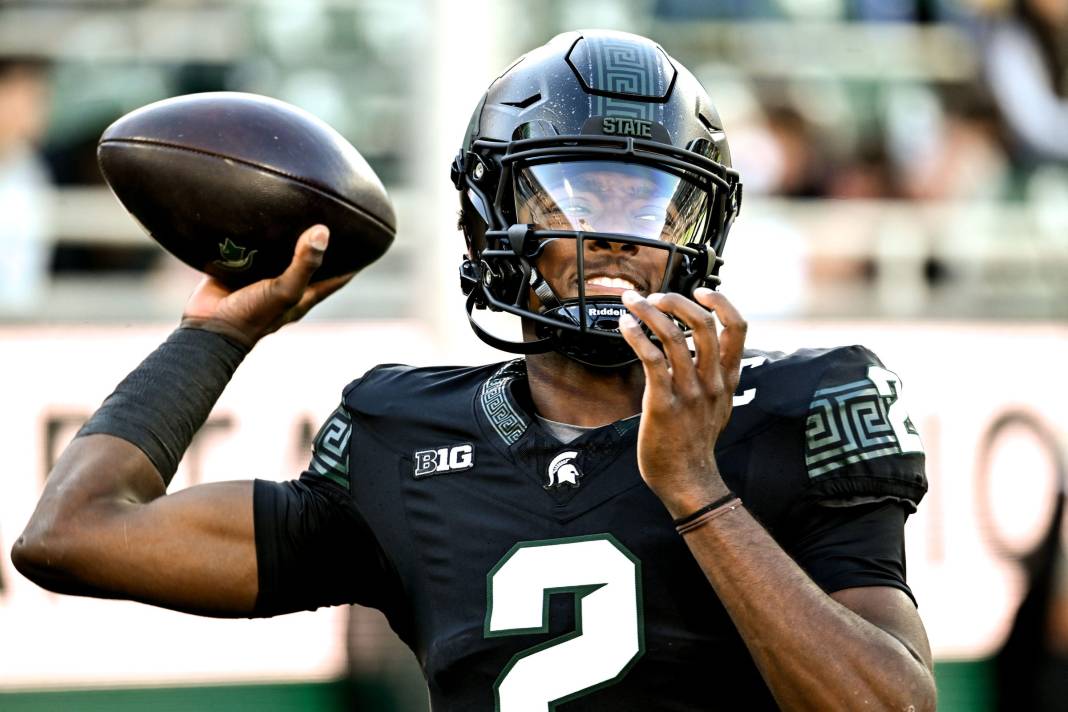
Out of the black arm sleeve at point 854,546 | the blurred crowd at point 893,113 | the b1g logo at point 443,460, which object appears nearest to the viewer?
the black arm sleeve at point 854,546

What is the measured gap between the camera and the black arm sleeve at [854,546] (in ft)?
6.79

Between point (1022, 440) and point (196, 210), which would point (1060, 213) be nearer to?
point (1022, 440)

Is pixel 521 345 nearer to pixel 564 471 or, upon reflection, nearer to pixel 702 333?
pixel 564 471

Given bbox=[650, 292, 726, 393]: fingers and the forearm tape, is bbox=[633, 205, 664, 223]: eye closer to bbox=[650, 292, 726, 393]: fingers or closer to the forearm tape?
bbox=[650, 292, 726, 393]: fingers

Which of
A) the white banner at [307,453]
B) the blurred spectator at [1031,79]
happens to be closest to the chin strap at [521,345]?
the white banner at [307,453]

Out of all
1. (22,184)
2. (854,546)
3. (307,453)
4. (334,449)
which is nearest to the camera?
(854,546)

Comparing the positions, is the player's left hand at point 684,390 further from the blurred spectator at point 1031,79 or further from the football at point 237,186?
the blurred spectator at point 1031,79

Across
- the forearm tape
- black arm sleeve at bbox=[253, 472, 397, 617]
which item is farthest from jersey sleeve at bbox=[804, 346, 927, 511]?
the forearm tape

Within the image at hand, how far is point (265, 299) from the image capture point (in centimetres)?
244

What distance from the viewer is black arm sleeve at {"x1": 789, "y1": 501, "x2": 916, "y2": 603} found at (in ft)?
6.79

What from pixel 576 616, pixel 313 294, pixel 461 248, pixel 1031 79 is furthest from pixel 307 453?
pixel 1031 79

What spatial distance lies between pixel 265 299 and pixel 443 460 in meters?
0.37

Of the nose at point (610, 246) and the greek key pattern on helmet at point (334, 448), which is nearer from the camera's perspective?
the nose at point (610, 246)

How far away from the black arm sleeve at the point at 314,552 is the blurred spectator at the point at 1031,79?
4.65 meters
